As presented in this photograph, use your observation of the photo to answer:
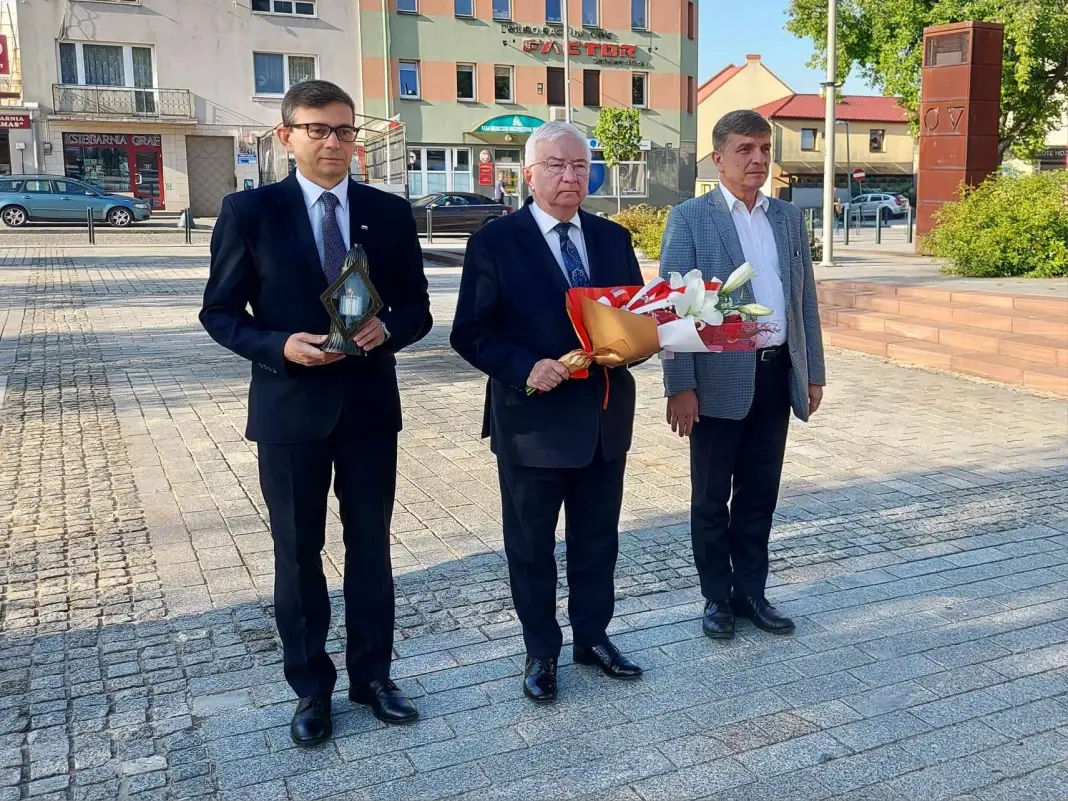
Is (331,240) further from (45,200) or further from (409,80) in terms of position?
(409,80)

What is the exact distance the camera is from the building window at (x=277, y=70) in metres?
40.8

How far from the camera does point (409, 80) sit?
43000 millimetres

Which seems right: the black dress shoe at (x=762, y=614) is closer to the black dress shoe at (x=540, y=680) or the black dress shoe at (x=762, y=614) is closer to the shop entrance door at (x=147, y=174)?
the black dress shoe at (x=540, y=680)

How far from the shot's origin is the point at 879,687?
3795 millimetres

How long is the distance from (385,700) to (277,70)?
135 feet

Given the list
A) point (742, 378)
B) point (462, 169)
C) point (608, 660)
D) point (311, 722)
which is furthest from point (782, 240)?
point (462, 169)

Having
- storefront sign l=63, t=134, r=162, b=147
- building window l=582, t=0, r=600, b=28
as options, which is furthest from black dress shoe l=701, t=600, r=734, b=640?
building window l=582, t=0, r=600, b=28

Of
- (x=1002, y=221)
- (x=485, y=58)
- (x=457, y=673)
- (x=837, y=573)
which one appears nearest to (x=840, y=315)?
(x=1002, y=221)

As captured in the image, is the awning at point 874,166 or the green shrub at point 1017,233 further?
the awning at point 874,166

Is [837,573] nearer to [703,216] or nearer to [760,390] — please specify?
[760,390]

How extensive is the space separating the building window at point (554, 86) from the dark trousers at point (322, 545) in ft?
146

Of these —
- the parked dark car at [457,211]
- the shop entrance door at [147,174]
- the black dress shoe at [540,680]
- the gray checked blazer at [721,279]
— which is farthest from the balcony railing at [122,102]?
the black dress shoe at [540,680]

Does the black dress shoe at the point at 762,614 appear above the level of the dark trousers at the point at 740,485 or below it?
below

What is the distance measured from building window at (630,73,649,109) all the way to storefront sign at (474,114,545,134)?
17.7 ft
